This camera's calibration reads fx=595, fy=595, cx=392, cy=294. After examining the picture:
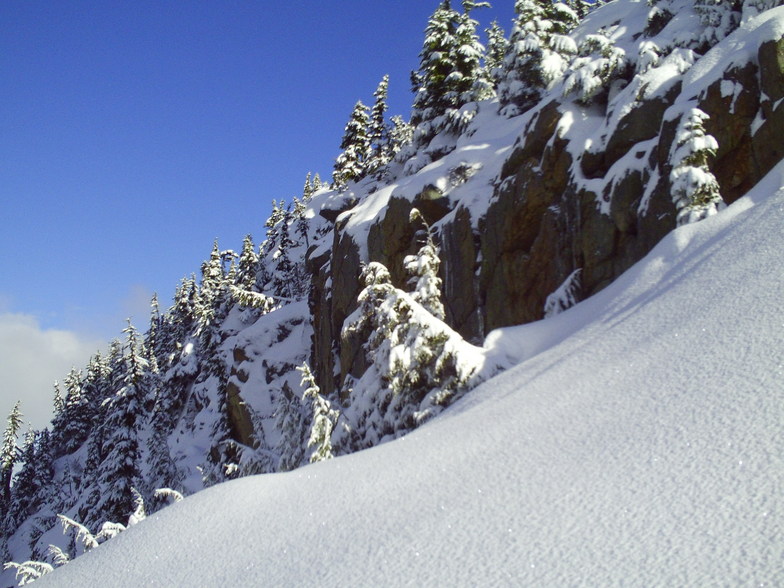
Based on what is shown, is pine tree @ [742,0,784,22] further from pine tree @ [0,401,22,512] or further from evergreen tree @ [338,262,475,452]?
pine tree @ [0,401,22,512]

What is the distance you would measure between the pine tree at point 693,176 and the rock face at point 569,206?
1.39 metres

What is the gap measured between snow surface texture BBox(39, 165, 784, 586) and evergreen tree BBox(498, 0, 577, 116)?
19.9 meters

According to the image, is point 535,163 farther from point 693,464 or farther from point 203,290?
point 203,290

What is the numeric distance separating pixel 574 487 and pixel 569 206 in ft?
49.0

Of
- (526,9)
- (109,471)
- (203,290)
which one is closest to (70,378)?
(203,290)

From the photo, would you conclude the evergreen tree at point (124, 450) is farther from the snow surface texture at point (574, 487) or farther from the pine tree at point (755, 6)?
the pine tree at point (755, 6)

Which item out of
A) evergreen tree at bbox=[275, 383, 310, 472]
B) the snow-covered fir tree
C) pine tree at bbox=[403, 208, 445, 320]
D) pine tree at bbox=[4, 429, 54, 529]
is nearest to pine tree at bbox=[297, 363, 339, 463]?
the snow-covered fir tree

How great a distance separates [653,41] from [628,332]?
15.0m

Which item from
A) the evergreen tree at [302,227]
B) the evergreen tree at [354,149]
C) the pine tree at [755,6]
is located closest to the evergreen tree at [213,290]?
the evergreen tree at [302,227]

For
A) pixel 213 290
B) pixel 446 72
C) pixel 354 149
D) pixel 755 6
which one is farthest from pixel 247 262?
pixel 755 6

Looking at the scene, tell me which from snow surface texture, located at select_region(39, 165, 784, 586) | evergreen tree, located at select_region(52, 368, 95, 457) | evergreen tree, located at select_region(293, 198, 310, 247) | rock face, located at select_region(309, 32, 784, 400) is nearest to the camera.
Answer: snow surface texture, located at select_region(39, 165, 784, 586)

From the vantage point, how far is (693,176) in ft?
41.3

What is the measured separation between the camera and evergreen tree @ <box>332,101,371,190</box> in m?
53.6

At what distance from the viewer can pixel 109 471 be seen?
27531 mm
